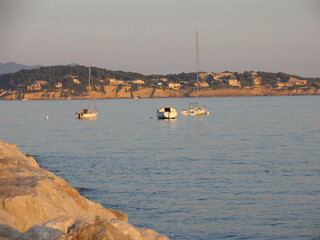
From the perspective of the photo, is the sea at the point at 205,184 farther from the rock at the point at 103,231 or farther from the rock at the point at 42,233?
Result: the rock at the point at 42,233

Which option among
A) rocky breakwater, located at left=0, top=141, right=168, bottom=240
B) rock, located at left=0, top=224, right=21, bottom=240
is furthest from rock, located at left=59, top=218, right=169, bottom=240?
rock, located at left=0, top=224, right=21, bottom=240

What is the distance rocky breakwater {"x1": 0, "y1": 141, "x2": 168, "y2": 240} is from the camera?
5488 millimetres

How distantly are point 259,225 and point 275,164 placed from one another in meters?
13.2

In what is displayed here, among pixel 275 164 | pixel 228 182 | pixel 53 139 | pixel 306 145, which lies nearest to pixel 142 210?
pixel 228 182

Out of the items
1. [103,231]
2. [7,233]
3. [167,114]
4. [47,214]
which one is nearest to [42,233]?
[103,231]

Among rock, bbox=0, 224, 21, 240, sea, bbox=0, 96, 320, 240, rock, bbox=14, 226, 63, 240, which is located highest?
rock, bbox=14, 226, 63, 240

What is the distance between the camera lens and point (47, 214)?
8648 mm

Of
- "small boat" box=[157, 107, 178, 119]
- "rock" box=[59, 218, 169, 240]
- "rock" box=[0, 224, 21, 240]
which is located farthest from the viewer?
"small boat" box=[157, 107, 178, 119]

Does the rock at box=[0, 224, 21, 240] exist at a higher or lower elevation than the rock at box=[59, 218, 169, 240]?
lower

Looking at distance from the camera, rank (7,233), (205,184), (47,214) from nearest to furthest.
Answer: (7,233) < (47,214) < (205,184)

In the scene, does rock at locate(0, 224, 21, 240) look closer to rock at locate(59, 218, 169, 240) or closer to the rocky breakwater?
the rocky breakwater

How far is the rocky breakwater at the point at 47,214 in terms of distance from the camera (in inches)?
216

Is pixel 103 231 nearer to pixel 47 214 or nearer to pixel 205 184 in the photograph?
A: pixel 47 214

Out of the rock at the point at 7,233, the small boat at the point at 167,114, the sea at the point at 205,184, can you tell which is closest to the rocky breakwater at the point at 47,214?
the rock at the point at 7,233
